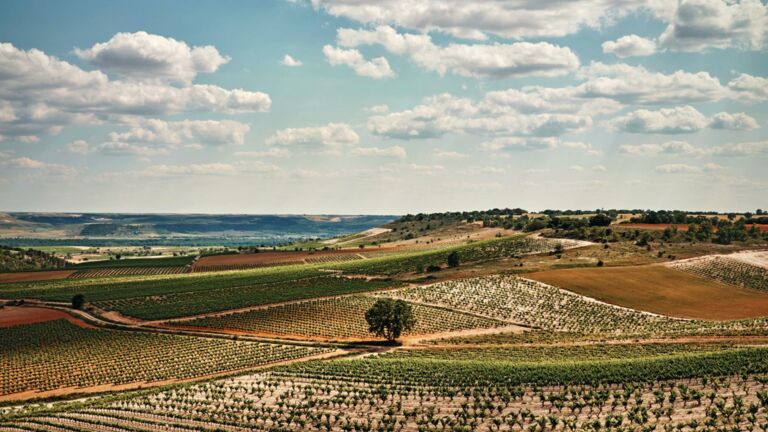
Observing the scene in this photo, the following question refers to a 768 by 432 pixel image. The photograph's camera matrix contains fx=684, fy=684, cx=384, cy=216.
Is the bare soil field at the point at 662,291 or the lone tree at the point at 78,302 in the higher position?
the bare soil field at the point at 662,291

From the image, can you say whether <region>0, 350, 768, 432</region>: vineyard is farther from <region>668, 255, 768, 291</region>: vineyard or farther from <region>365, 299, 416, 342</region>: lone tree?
<region>668, 255, 768, 291</region>: vineyard

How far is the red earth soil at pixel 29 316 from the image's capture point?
417 feet

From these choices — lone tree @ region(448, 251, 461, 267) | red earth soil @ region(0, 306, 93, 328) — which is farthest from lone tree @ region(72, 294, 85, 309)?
lone tree @ region(448, 251, 461, 267)

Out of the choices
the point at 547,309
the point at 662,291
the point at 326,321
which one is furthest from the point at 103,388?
the point at 662,291

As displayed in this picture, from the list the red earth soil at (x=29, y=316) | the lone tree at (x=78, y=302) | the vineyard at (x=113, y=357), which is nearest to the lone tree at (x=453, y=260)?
the vineyard at (x=113, y=357)

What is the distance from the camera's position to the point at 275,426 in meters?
63.5

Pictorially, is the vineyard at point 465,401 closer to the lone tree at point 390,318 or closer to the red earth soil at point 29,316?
the lone tree at point 390,318

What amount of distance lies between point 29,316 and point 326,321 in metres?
61.4

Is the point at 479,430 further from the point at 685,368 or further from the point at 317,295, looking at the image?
the point at 317,295

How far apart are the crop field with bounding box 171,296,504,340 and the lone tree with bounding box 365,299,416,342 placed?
17.1 feet

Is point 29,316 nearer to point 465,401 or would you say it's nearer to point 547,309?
point 547,309

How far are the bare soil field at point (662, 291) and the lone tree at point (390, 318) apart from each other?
140ft

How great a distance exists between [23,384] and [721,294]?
120 metres

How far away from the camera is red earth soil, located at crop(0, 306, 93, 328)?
417 feet
